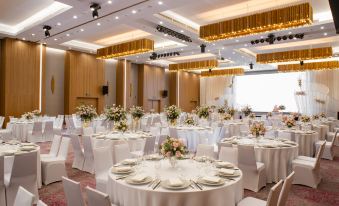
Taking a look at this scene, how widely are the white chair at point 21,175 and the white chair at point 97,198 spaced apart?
2.03 m

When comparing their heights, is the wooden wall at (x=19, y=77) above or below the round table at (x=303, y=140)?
above

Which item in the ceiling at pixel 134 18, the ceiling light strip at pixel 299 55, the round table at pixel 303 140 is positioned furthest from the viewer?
the ceiling light strip at pixel 299 55

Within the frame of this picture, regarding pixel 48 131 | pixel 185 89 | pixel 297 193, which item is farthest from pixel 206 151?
pixel 185 89

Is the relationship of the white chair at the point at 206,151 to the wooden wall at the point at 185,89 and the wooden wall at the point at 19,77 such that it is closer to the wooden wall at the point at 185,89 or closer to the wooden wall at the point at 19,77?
the wooden wall at the point at 19,77

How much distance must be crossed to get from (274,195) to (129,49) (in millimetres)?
9315

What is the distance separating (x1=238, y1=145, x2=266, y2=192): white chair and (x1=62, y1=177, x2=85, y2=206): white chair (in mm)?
3142

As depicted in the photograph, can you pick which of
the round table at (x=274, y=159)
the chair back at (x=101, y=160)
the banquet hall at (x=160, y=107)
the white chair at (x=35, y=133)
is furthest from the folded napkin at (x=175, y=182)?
the white chair at (x=35, y=133)

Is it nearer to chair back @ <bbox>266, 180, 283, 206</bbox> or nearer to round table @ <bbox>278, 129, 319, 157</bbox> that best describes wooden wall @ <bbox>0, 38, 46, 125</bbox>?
round table @ <bbox>278, 129, 319, 157</bbox>

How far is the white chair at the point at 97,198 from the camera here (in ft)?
6.87

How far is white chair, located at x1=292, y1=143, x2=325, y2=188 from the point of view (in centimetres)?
501

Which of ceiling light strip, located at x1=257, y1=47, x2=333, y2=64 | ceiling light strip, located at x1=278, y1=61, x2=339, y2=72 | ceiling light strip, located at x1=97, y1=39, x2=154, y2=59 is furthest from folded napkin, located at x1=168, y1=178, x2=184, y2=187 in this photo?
ceiling light strip, located at x1=278, y1=61, x2=339, y2=72

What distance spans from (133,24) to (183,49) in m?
4.61

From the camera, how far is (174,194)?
99.8 inches

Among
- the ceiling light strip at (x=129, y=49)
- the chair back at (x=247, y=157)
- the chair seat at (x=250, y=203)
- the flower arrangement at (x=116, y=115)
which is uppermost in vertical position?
the ceiling light strip at (x=129, y=49)
